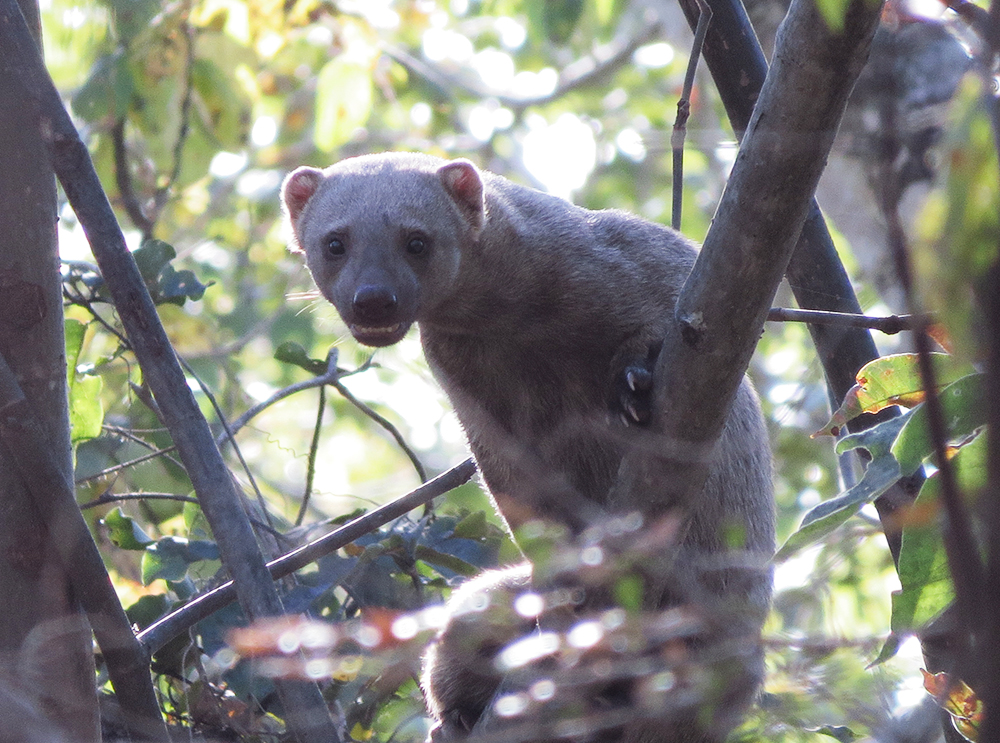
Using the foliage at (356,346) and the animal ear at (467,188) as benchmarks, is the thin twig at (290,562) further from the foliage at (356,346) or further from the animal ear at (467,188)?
the animal ear at (467,188)

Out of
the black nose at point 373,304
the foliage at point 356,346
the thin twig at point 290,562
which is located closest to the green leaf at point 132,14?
the foliage at point 356,346

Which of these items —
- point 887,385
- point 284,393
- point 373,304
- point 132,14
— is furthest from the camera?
point 132,14

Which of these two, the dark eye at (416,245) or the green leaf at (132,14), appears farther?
the green leaf at (132,14)

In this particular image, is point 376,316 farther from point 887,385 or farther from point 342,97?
point 342,97

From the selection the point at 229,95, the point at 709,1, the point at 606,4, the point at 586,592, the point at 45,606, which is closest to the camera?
the point at 45,606

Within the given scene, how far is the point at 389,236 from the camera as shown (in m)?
4.52

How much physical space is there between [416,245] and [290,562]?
1.57 metres

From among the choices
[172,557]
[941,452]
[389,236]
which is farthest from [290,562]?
[941,452]

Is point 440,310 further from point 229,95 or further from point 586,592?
point 229,95

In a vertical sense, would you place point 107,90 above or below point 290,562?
above

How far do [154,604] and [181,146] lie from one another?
132 inches

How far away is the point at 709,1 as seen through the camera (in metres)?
3.92

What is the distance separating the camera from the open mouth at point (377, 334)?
4242 millimetres

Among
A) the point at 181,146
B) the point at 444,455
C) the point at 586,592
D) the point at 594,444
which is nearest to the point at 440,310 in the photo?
the point at 594,444
